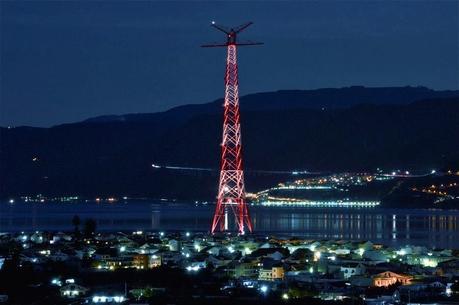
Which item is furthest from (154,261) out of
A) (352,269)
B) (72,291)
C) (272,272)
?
(72,291)

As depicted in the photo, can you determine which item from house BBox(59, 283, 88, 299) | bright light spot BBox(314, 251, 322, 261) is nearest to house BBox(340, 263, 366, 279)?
A: bright light spot BBox(314, 251, 322, 261)

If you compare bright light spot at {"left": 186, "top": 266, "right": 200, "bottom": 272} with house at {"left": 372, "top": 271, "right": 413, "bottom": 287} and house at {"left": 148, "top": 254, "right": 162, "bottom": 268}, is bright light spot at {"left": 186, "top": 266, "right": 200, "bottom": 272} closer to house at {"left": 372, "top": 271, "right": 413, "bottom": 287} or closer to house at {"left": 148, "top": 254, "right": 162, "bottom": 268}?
house at {"left": 148, "top": 254, "right": 162, "bottom": 268}

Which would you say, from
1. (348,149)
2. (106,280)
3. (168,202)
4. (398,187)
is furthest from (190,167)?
(106,280)

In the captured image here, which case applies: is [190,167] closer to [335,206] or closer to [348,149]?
[348,149]

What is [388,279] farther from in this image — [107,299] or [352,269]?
[107,299]

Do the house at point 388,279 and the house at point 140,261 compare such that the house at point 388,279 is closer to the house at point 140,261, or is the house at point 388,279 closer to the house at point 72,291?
the house at point 72,291
